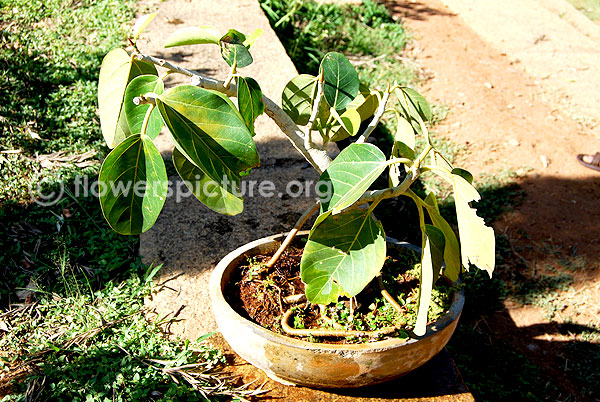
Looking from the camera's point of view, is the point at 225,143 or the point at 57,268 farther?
the point at 57,268

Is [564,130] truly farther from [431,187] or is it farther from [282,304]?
[282,304]

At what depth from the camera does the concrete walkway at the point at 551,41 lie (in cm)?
475

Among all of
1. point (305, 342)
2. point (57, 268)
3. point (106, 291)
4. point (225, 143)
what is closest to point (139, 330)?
point (106, 291)

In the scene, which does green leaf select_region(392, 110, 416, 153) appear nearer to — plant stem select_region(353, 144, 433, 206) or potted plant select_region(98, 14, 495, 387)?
potted plant select_region(98, 14, 495, 387)

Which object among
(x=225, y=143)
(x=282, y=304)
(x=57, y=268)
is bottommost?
(x=57, y=268)

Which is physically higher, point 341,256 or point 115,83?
point 115,83

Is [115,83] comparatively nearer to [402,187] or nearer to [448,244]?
[402,187]

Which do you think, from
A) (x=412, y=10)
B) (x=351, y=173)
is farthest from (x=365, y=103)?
(x=412, y=10)

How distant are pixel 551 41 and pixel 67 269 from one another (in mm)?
4893

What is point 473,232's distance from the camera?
1.32 m

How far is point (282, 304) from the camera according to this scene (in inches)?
68.9

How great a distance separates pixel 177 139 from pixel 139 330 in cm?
120

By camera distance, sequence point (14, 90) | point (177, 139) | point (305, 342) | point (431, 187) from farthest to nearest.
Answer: point (431, 187)
point (14, 90)
point (305, 342)
point (177, 139)

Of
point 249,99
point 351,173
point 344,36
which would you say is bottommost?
point 344,36
